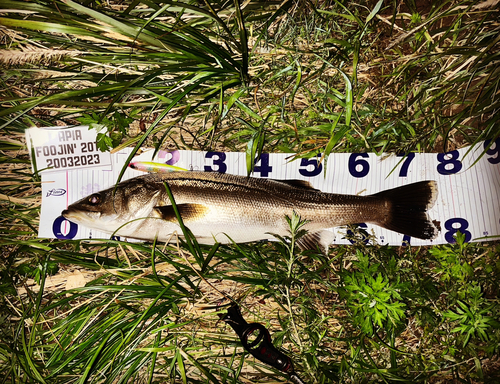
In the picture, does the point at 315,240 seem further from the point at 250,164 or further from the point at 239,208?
the point at 250,164

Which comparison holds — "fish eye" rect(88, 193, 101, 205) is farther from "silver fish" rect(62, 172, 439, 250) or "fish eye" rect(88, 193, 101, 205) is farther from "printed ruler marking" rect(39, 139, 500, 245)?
"printed ruler marking" rect(39, 139, 500, 245)

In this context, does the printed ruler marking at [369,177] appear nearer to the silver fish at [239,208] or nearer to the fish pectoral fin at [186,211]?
the silver fish at [239,208]

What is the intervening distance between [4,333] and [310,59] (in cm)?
308

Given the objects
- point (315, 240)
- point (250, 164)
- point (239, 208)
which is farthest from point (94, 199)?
Answer: point (315, 240)

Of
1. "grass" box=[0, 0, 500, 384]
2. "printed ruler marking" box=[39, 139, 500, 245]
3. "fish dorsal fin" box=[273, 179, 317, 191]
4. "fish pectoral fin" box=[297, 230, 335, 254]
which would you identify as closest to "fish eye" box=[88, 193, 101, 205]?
"printed ruler marking" box=[39, 139, 500, 245]

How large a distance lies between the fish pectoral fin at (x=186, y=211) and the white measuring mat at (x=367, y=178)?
1.07 ft

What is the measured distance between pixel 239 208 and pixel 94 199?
1013 millimetres

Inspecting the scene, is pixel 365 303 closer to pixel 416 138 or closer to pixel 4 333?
pixel 416 138

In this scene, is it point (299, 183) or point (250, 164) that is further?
point (299, 183)

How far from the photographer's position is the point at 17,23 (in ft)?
5.57

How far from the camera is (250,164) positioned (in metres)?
2.15

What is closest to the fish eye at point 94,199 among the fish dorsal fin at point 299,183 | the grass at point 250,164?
the grass at point 250,164

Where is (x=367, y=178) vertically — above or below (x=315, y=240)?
above

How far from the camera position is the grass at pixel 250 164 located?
6.71 feet
